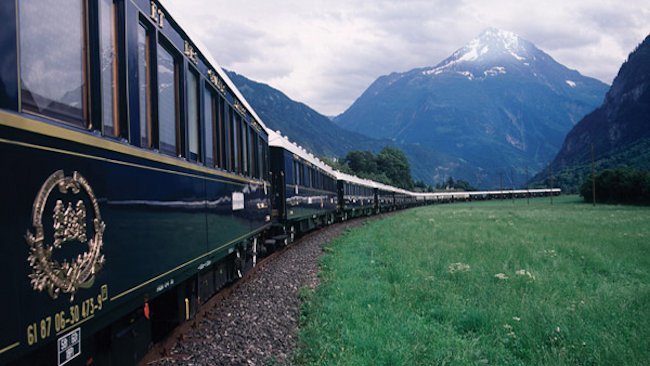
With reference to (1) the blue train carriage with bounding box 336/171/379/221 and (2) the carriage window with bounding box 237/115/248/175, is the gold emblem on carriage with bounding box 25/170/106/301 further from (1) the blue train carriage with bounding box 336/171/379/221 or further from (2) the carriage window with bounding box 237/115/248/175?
(1) the blue train carriage with bounding box 336/171/379/221

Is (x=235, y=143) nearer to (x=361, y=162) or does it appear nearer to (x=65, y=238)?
(x=65, y=238)

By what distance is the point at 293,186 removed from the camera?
1681cm

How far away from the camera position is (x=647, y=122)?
452ft

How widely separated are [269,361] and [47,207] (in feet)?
11.7

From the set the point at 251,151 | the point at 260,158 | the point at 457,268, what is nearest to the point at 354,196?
the point at 260,158

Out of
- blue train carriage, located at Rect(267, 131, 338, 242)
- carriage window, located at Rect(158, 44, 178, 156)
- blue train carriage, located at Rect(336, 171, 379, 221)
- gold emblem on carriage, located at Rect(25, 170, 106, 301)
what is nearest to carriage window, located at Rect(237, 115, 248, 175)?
carriage window, located at Rect(158, 44, 178, 156)

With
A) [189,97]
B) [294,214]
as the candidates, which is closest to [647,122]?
[294,214]

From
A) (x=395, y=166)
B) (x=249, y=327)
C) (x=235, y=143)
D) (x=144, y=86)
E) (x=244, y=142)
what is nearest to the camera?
(x=144, y=86)

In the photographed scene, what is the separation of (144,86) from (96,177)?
1363mm

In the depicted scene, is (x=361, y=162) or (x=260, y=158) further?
(x=361, y=162)

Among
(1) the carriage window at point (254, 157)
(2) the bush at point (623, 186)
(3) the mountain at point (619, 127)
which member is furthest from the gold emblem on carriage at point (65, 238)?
(3) the mountain at point (619, 127)

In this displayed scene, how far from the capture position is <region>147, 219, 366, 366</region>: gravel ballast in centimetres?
602

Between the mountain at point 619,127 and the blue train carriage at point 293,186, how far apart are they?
110441mm

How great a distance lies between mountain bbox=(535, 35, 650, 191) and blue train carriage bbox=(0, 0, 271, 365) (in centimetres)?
12576
